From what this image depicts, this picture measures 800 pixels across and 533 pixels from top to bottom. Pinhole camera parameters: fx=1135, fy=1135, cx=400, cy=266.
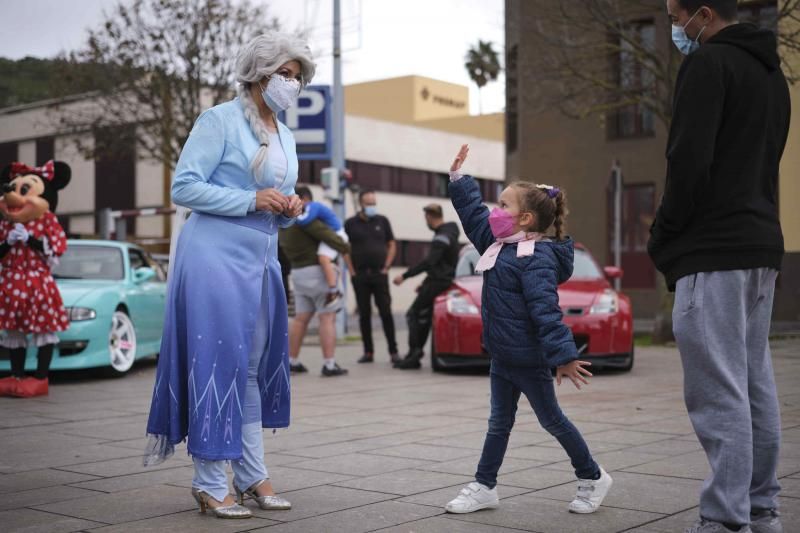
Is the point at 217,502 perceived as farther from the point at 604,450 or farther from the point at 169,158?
the point at 169,158

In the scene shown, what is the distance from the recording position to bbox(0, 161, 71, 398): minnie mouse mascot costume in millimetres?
10000

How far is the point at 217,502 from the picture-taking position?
4.84 meters

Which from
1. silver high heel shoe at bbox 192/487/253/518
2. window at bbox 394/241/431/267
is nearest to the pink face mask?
silver high heel shoe at bbox 192/487/253/518

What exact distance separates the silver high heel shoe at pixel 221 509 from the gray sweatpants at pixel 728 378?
192cm

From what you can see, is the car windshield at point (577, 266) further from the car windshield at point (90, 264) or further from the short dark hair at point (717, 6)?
the short dark hair at point (717, 6)

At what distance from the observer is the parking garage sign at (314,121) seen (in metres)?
18.9

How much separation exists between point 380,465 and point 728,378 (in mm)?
2610

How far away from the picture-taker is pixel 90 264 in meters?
12.9

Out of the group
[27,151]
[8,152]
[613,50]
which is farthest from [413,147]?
[613,50]

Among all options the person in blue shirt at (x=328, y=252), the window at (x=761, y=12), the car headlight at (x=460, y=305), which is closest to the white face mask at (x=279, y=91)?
the person in blue shirt at (x=328, y=252)

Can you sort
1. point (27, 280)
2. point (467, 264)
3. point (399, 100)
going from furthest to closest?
point (399, 100) → point (467, 264) → point (27, 280)

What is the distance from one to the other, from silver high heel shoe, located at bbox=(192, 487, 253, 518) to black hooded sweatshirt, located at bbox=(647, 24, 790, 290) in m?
2.09

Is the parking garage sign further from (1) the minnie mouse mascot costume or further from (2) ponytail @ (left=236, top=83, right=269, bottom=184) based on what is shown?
(2) ponytail @ (left=236, top=83, right=269, bottom=184)

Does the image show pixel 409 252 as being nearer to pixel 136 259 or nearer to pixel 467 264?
pixel 136 259
